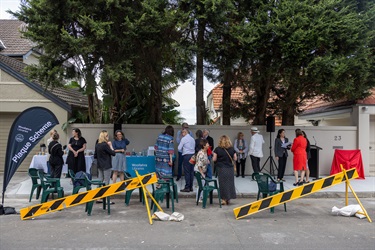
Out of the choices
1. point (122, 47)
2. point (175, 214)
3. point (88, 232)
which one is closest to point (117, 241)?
point (88, 232)

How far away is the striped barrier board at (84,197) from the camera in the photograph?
7.16 m

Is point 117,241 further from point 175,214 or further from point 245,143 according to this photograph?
point 245,143

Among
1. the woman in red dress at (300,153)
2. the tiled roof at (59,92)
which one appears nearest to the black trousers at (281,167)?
the woman in red dress at (300,153)

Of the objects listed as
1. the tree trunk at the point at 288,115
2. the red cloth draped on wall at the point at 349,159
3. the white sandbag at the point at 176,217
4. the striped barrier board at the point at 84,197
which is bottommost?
the white sandbag at the point at 176,217

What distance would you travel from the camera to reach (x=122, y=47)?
10430 mm

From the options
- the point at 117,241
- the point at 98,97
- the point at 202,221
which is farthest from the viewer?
the point at 98,97

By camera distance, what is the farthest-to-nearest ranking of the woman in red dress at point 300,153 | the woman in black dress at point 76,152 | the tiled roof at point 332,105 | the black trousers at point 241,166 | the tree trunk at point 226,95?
1. the tree trunk at point 226,95
2. the tiled roof at point 332,105
3. the black trousers at point 241,166
4. the woman in red dress at point 300,153
5. the woman in black dress at point 76,152

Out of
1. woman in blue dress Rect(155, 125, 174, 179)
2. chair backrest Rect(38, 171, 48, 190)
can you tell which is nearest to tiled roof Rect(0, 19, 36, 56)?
chair backrest Rect(38, 171, 48, 190)

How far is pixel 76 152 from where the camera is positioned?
386 inches

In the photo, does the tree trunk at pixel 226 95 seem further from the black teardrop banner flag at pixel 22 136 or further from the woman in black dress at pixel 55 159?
the black teardrop banner flag at pixel 22 136

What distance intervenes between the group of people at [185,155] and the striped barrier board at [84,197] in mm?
1710

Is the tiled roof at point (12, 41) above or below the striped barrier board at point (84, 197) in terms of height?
above

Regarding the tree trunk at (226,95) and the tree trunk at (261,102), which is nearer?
the tree trunk at (261,102)

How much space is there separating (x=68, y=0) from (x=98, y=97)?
563cm
